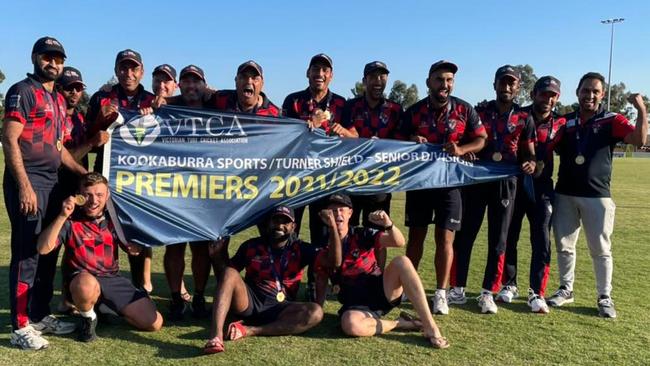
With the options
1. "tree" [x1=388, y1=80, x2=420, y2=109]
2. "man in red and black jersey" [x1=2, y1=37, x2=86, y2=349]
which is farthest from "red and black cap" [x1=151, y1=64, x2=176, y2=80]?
"tree" [x1=388, y1=80, x2=420, y2=109]

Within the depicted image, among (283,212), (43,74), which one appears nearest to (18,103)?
(43,74)

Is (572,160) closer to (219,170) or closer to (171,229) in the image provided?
(219,170)

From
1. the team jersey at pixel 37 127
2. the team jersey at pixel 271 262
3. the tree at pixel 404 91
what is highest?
the tree at pixel 404 91

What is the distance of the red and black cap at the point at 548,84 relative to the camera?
594 centimetres

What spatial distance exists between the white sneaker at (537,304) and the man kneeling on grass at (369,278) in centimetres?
153

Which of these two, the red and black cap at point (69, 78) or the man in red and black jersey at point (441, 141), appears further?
the man in red and black jersey at point (441, 141)

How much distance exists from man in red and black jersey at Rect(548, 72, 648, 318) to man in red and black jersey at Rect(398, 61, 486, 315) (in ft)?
3.54

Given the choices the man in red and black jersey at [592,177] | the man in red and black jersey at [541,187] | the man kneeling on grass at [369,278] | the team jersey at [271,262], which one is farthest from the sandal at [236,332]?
the man in red and black jersey at [592,177]

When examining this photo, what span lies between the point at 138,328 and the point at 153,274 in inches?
90.4

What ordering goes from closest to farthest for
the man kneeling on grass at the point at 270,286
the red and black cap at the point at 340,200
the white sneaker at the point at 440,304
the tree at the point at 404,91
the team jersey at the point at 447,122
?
the man kneeling on grass at the point at 270,286
the red and black cap at the point at 340,200
the white sneaker at the point at 440,304
the team jersey at the point at 447,122
the tree at the point at 404,91

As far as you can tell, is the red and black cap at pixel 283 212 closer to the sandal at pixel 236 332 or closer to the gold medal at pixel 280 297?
the gold medal at pixel 280 297

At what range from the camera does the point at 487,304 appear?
Result: 220 inches

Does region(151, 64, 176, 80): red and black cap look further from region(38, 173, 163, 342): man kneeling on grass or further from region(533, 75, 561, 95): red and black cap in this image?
region(533, 75, 561, 95): red and black cap

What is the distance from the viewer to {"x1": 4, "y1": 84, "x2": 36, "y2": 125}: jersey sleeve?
171 inches
